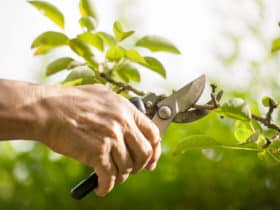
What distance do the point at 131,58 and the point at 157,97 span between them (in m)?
0.07

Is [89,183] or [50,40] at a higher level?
[50,40]

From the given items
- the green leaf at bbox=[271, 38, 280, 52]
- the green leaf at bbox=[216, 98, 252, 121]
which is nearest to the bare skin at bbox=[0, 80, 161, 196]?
the green leaf at bbox=[216, 98, 252, 121]

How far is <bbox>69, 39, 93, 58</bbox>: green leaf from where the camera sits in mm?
986

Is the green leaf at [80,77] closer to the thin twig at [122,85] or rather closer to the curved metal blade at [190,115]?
the thin twig at [122,85]

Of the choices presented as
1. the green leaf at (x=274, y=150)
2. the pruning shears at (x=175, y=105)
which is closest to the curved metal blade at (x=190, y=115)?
the pruning shears at (x=175, y=105)

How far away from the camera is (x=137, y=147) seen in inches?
34.5

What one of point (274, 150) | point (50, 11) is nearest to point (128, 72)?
point (50, 11)

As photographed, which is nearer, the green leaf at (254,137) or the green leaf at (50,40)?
the green leaf at (254,137)

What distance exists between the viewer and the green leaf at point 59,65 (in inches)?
40.3

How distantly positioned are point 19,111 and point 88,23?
21 centimetres

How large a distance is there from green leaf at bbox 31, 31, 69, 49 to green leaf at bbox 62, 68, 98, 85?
0.05 meters

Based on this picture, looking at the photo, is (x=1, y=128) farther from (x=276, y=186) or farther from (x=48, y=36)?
(x=276, y=186)

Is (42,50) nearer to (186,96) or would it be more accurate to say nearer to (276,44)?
(186,96)

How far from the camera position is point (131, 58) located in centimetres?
99
